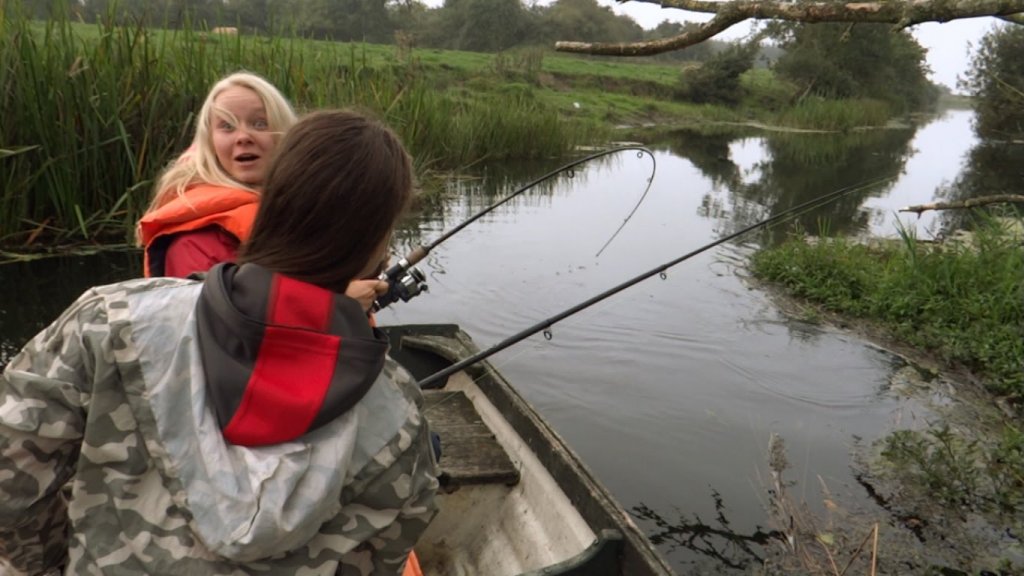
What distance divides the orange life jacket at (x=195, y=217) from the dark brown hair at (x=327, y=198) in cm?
89

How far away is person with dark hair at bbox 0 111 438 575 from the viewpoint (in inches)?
46.6

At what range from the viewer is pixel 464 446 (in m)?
3.38

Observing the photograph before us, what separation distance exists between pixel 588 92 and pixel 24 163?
2835cm

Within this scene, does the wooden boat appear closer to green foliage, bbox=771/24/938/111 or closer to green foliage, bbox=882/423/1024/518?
green foliage, bbox=882/423/1024/518

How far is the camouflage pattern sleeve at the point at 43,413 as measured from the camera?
1.20 meters

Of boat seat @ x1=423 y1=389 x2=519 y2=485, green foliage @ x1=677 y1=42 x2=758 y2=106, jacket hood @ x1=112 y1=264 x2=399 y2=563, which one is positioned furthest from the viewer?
green foliage @ x1=677 y1=42 x2=758 y2=106

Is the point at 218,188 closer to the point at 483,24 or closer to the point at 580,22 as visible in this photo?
the point at 483,24

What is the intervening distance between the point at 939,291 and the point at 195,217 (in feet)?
20.0

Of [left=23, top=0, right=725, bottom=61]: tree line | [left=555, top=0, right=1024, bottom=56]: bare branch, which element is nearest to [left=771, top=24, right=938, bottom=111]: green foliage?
[left=23, top=0, right=725, bottom=61]: tree line

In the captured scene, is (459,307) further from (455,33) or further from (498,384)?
(455,33)

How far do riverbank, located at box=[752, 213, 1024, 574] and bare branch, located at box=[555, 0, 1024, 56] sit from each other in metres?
2.32

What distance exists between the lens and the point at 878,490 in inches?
163

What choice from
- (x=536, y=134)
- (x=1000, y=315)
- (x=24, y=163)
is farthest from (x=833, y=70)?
(x=24, y=163)

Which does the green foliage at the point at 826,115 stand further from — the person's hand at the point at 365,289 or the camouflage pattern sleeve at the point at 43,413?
the camouflage pattern sleeve at the point at 43,413
